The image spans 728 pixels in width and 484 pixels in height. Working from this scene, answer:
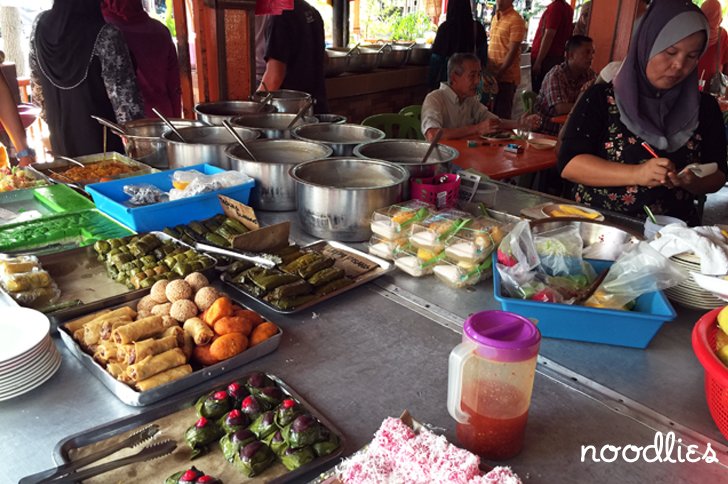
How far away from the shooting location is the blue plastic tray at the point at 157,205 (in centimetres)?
180

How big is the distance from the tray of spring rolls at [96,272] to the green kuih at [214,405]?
1.59ft

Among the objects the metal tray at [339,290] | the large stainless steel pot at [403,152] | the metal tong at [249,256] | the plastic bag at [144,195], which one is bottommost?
the metal tray at [339,290]

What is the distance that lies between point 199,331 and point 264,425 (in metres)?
0.33

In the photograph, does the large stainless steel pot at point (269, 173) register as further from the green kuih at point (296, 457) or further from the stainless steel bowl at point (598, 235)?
the green kuih at point (296, 457)

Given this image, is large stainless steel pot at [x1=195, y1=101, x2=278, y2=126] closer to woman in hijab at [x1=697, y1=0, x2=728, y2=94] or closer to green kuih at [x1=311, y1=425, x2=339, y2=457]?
green kuih at [x1=311, y1=425, x2=339, y2=457]

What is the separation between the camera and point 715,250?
4.60ft

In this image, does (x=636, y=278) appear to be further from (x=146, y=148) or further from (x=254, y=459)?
(x=146, y=148)

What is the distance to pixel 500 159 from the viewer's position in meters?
3.47

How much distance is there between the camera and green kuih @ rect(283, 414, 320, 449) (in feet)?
3.13

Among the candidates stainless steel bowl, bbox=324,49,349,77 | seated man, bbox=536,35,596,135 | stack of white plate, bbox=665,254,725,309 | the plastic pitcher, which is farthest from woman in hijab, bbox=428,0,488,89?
the plastic pitcher

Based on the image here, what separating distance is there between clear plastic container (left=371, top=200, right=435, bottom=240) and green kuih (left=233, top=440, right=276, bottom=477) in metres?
0.89

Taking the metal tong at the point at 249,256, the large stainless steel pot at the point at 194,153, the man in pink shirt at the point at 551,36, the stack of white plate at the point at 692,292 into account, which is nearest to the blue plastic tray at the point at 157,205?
the large stainless steel pot at the point at 194,153

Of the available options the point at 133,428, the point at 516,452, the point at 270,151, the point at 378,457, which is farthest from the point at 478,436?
the point at 270,151

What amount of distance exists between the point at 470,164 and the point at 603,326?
83.5 inches
